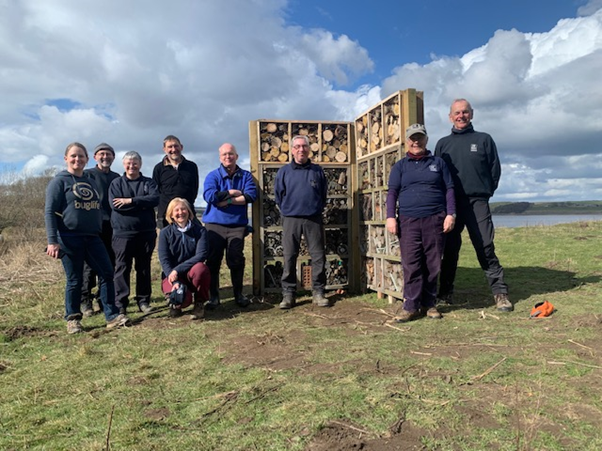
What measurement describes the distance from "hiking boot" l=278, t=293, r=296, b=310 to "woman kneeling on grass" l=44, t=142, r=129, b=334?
78.6 inches

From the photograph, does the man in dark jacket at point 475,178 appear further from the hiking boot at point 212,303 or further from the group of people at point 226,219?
the hiking boot at point 212,303

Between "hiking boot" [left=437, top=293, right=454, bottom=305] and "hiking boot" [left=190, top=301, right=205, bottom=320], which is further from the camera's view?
"hiking boot" [left=437, top=293, right=454, bottom=305]

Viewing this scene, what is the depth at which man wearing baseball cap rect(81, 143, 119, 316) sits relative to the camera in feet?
18.5

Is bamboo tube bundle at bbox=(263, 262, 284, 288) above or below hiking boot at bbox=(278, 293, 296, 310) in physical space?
above

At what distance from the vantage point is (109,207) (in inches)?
229

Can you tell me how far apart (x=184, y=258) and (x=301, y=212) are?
1.66 metres

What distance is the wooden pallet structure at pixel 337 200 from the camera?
622cm

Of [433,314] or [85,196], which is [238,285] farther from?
[433,314]

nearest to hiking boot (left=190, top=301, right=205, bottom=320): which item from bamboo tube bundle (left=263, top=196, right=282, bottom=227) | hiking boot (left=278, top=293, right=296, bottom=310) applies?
hiking boot (left=278, top=293, right=296, bottom=310)

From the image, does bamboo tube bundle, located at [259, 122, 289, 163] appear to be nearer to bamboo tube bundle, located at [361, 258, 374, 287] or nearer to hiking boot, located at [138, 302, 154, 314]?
bamboo tube bundle, located at [361, 258, 374, 287]

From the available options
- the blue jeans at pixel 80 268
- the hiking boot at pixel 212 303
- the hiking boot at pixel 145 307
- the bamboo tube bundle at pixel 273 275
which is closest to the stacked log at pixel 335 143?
the bamboo tube bundle at pixel 273 275

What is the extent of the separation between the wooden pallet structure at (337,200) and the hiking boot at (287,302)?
68 centimetres

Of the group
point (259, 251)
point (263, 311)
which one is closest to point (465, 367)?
point (263, 311)

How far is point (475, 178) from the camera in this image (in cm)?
510
